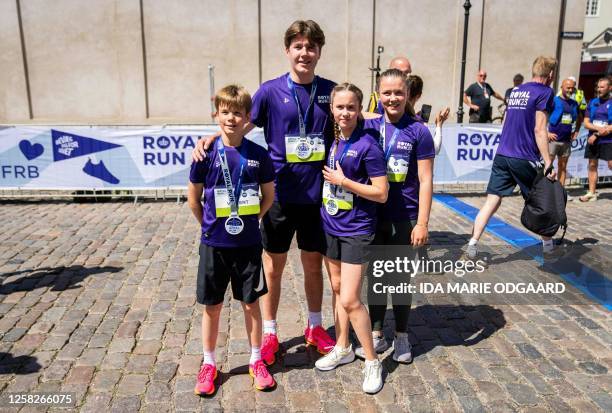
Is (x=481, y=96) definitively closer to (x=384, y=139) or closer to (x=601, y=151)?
(x=601, y=151)

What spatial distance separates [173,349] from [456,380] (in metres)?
2.07

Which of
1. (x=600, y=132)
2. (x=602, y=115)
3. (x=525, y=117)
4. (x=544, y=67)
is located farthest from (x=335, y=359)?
(x=602, y=115)

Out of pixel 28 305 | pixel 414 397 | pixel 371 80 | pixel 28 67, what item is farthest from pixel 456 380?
pixel 28 67

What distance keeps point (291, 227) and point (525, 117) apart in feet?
10.8

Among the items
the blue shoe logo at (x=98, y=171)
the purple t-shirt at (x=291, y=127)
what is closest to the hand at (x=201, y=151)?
the purple t-shirt at (x=291, y=127)

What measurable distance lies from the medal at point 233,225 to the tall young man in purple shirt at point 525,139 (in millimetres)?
3523

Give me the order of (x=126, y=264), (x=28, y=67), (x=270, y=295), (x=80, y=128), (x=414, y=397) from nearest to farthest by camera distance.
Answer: (x=414, y=397)
(x=270, y=295)
(x=126, y=264)
(x=80, y=128)
(x=28, y=67)

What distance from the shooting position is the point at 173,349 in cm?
380

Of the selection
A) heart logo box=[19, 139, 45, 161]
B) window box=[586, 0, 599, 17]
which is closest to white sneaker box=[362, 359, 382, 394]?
heart logo box=[19, 139, 45, 161]

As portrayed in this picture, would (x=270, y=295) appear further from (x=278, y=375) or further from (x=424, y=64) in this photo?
(x=424, y=64)

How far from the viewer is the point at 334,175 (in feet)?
10.3

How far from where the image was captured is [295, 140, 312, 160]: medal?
3424 millimetres

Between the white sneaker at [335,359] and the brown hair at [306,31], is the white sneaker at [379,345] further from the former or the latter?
the brown hair at [306,31]

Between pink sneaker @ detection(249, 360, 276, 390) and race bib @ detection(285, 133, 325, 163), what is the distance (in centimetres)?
141
